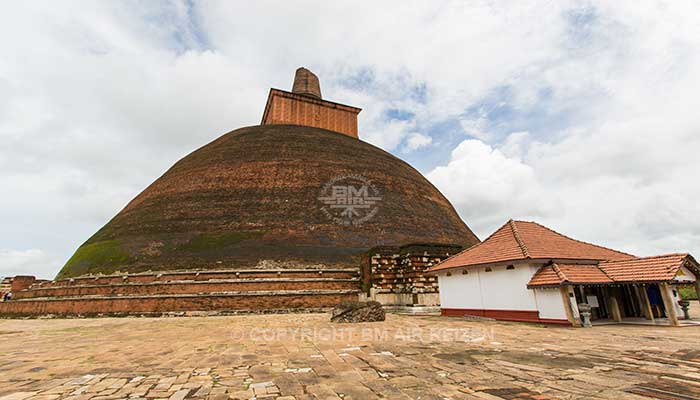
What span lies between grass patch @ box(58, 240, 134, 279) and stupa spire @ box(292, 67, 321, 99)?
20.0m

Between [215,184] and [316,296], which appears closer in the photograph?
[316,296]

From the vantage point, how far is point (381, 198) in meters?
20.4

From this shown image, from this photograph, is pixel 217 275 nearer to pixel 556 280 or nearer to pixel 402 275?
pixel 402 275

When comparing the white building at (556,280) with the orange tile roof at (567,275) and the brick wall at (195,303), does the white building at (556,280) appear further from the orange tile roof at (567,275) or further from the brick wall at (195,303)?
the brick wall at (195,303)

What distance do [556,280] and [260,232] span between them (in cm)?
1308

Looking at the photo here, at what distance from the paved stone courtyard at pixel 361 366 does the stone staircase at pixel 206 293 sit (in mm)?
6483

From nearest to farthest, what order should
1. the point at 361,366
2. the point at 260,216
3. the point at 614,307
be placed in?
the point at 361,366 → the point at 614,307 → the point at 260,216

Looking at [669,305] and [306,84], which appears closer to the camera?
[669,305]

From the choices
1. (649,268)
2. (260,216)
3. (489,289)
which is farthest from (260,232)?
(649,268)

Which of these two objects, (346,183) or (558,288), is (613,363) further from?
(346,183)

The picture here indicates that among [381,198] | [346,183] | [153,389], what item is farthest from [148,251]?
[153,389]

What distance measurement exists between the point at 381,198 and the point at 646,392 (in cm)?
1721

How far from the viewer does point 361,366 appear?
183 inches

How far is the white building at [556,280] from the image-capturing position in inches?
369
